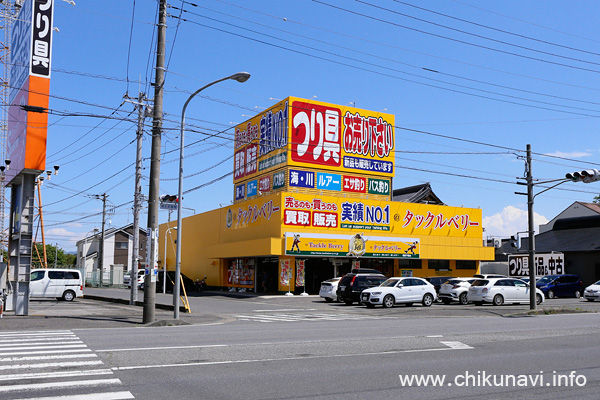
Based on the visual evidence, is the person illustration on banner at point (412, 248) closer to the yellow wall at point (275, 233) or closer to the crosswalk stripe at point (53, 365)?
the yellow wall at point (275, 233)

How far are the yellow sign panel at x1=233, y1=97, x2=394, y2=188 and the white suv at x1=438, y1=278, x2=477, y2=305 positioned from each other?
47.4 feet

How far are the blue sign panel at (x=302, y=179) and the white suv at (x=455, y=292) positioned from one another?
14.2 m

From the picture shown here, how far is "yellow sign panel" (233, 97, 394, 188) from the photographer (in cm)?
4438

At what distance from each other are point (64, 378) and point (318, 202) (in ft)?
112

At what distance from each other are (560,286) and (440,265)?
10.7 meters

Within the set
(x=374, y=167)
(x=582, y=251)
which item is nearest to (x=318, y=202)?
(x=374, y=167)

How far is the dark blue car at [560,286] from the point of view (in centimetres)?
4134

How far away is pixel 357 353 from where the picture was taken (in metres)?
11.9

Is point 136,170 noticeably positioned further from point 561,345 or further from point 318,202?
point 561,345

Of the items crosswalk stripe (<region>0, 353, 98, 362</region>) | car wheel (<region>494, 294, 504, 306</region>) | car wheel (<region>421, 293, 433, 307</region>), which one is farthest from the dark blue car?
crosswalk stripe (<region>0, 353, 98, 362</region>)

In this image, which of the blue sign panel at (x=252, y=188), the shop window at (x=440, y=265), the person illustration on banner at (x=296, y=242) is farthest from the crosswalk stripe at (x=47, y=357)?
the shop window at (x=440, y=265)

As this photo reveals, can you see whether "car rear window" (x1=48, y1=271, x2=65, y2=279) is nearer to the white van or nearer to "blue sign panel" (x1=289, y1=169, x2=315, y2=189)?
the white van

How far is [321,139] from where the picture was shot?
45.4 meters

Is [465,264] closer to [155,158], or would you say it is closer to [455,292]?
[455,292]
